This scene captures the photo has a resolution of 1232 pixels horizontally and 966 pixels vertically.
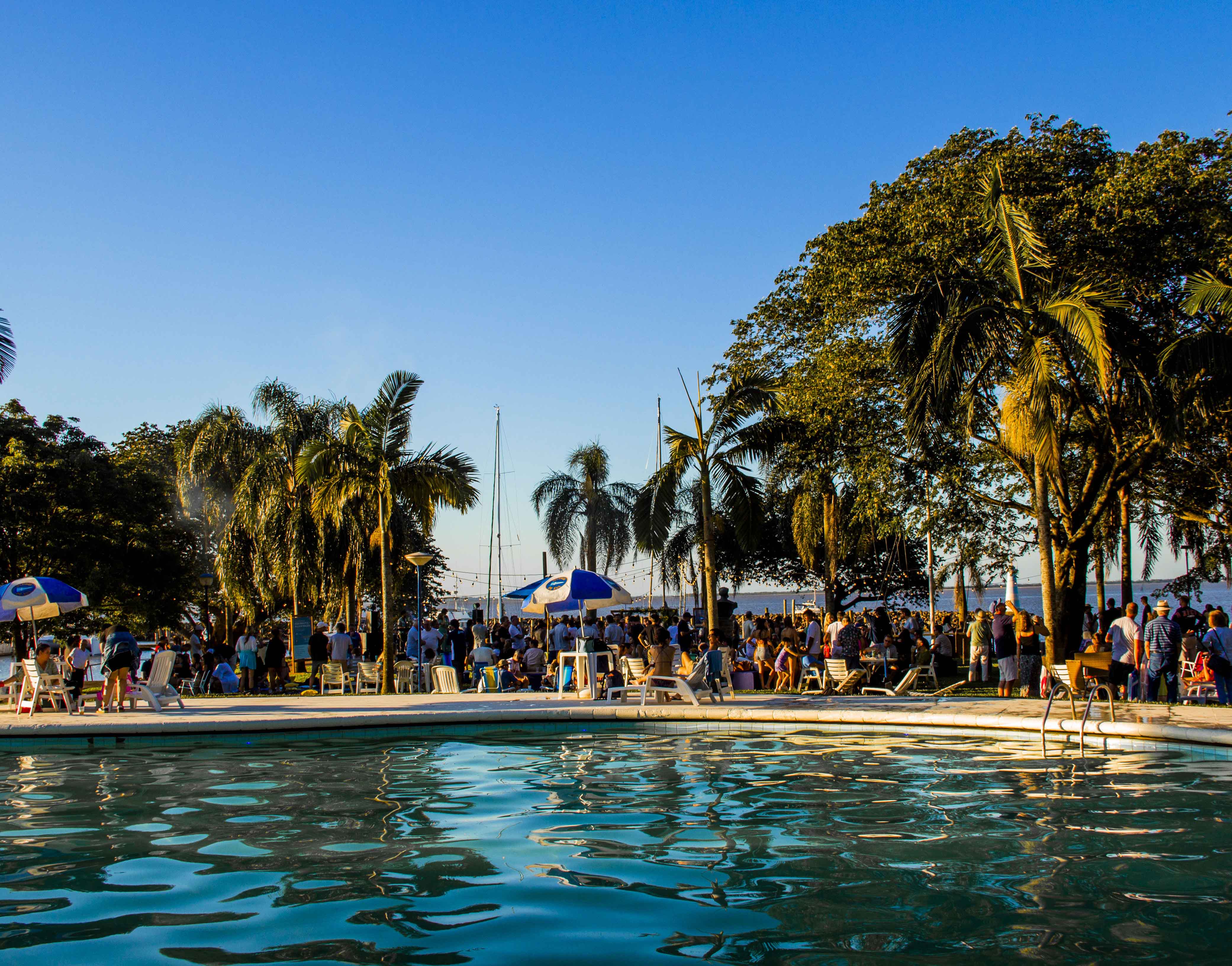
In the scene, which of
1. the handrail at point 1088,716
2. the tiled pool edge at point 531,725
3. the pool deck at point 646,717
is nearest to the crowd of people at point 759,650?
the pool deck at point 646,717

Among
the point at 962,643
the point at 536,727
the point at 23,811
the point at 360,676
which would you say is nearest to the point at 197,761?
the point at 23,811

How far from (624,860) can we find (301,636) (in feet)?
72.6

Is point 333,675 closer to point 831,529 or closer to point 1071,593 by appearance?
point 831,529

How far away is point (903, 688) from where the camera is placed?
1675 centimetres

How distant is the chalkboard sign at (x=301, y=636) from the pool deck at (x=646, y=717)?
1035 centimetres

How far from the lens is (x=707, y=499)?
23.3 metres

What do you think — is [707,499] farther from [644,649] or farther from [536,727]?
[536,727]

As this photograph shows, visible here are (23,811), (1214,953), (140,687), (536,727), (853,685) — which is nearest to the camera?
(1214,953)

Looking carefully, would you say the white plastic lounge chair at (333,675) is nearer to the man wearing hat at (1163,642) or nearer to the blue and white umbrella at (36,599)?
the blue and white umbrella at (36,599)

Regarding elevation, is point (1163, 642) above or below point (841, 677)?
above

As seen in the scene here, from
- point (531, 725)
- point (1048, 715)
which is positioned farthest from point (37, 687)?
point (1048, 715)

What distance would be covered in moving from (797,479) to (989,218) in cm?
984

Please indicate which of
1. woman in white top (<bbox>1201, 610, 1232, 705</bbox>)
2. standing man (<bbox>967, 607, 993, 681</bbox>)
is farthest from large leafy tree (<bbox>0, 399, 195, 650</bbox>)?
woman in white top (<bbox>1201, 610, 1232, 705</bbox>)

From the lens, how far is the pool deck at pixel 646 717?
39.4 feet
